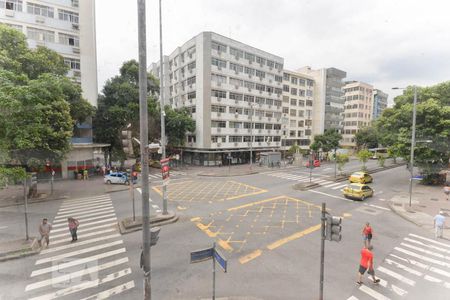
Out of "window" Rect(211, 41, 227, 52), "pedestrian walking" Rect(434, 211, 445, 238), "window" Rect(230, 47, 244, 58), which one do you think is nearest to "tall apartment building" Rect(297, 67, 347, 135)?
"window" Rect(230, 47, 244, 58)

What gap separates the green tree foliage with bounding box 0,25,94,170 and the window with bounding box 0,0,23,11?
34.0 feet

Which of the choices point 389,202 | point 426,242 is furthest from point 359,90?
point 426,242

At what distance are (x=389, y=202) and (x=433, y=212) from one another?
9.38 ft

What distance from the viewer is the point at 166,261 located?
9422mm

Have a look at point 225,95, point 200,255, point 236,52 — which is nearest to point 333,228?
point 200,255

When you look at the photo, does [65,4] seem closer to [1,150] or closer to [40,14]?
[40,14]

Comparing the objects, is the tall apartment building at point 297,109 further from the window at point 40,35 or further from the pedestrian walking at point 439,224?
the window at point 40,35

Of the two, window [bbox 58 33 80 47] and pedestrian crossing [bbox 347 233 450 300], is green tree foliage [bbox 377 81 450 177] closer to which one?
pedestrian crossing [bbox 347 233 450 300]

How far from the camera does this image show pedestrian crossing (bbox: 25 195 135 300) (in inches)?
302

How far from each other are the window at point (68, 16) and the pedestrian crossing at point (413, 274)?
41258 mm

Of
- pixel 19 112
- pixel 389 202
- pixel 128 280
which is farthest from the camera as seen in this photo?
pixel 389 202

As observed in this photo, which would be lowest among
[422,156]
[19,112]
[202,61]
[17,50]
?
[422,156]

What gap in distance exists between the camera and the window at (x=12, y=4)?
26.5 meters

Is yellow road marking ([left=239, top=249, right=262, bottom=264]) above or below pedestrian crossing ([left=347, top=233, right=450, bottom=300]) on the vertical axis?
above
